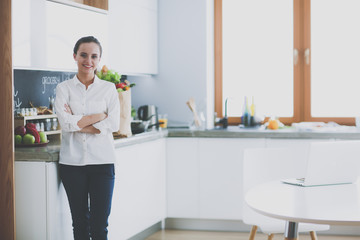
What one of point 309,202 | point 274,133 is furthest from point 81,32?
point 309,202

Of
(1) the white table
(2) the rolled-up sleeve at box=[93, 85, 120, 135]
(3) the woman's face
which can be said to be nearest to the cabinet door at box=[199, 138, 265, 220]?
(2) the rolled-up sleeve at box=[93, 85, 120, 135]

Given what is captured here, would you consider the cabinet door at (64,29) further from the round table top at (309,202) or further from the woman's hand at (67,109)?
the round table top at (309,202)

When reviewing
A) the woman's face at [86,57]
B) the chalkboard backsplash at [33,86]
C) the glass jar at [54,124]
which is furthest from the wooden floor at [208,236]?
the woman's face at [86,57]

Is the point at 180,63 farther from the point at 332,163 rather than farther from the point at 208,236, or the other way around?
the point at 332,163

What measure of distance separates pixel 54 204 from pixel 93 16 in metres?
1.37

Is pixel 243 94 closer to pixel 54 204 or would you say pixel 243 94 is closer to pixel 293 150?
pixel 293 150

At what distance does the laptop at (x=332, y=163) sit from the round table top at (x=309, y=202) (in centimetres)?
4

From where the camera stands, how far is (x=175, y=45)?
15.8 feet

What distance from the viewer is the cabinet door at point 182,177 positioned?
4.34m

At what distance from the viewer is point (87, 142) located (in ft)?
9.78

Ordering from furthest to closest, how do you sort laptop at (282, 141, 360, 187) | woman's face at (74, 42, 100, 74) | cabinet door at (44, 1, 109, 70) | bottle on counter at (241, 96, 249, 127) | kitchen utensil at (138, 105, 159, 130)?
bottle on counter at (241, 96, 249, 127) → kitchen utensil at (138, 105, 159, 130) → cabinet door at (44, 1, 109, 70) → woman's face at (74, 42, 100, 74) → laptop at (282, 141, 360, 187)

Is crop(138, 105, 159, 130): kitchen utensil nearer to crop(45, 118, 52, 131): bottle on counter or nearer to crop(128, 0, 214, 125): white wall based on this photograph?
crop(128, 0, 214, 125): white wall

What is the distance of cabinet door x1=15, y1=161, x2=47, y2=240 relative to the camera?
2885mm

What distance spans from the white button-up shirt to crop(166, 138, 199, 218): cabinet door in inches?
52.3
